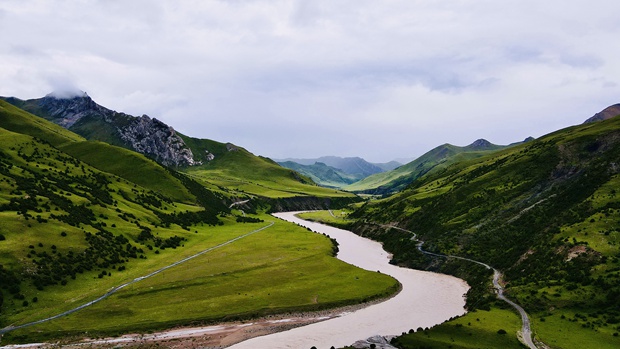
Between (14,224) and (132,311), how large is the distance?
43102 millimetres

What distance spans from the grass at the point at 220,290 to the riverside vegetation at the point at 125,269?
0.76 feet

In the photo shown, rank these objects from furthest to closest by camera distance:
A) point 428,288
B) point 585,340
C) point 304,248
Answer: point 304,248 < point 428,288 < point 585,340

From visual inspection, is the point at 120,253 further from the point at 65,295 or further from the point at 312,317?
the point at 312,317

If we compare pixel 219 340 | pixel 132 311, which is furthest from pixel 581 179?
pixel 132 311

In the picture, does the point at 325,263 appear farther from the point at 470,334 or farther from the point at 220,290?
the point at 470,334

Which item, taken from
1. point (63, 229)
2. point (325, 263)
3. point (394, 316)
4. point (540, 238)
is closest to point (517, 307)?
Result: point (394, 316)

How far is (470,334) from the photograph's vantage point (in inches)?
2464

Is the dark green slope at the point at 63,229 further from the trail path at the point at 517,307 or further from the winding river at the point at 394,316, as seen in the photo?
the trail path at the point at 517,307

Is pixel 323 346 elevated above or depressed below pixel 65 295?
below

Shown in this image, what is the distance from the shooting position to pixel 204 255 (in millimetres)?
122812

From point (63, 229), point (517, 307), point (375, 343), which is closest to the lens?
point (375, 343)

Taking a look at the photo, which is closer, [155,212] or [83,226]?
[83,226]

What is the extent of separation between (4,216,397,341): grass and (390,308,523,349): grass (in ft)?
85.6

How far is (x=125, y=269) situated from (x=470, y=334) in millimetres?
83253
